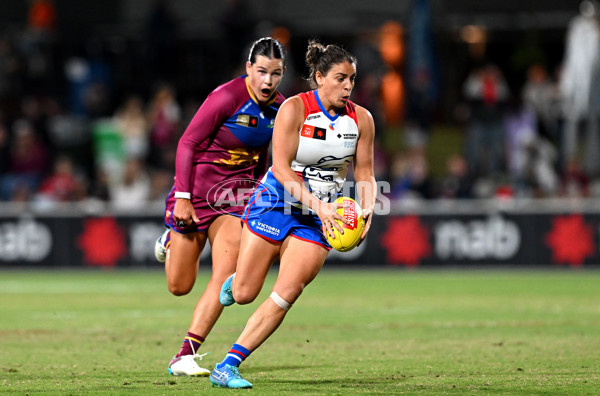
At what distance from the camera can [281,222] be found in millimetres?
7535

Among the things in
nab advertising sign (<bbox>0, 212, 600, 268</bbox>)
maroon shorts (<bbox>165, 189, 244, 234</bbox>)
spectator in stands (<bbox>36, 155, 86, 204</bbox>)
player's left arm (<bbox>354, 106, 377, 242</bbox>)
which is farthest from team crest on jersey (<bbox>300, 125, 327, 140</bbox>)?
spectator in stands (<bbox>36, 155, 86, 204</bbox>)

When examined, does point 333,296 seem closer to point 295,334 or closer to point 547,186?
point 295,334

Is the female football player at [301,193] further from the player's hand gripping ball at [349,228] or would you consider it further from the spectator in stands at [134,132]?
the spectator in stands at [134,132]

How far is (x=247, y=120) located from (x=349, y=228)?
5.34 feet

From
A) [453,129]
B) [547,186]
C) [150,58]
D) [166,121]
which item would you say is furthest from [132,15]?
[547,186]

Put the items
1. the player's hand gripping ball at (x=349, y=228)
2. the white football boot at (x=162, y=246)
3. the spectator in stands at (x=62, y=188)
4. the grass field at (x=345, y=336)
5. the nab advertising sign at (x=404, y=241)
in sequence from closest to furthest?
the player's hand gripping ball at (x=349, y=228)
the grass field at (x=345, y=336)
the white football boot at (x=162, y=246)
the nab advertising sign at (x=404, y=241)
the spectator in stands at (x=62, y=188)

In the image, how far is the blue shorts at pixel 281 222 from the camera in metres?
7.50

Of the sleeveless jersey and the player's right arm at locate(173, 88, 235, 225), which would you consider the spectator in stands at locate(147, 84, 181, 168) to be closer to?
the player's right arm at locate(173, 88, 235, 225)

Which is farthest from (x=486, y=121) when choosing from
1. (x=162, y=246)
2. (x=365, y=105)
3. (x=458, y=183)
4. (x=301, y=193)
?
(x=301, y=193)

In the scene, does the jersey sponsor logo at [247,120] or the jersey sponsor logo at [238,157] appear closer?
the jersey sponsor logo at [247,120]

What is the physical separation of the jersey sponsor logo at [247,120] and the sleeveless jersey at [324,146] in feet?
3.26

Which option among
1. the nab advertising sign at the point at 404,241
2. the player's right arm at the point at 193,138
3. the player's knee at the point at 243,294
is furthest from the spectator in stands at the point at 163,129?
the player's knee at the point at 243,294

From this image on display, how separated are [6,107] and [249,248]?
17182 millimetres

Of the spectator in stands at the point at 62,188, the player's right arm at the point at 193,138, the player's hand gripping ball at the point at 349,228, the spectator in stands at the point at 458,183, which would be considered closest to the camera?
the player's hand gripping ball at the point at 349,228
